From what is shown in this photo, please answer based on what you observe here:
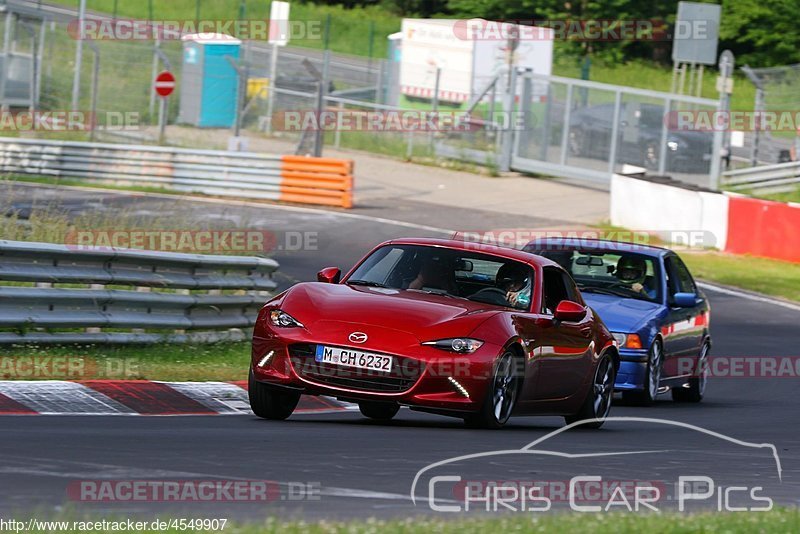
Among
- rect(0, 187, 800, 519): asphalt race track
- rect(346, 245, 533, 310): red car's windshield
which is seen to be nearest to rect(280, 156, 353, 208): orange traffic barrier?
rect(0, 187, 800, 519): asphalt race track

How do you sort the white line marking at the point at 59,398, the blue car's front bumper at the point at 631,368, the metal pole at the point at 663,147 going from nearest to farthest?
the white line marking at the point at 59,398, the blue car's front bumper at the point at 631,368, the metal pole at the point at 663,147

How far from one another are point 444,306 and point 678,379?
5.22 metres

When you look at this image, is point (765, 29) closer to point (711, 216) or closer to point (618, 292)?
point (711, 216)

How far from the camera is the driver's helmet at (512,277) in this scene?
10281 mm

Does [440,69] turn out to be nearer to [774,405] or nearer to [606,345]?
[774,405]

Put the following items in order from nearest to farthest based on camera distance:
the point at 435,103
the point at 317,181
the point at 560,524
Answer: the point at 560,524, the point at 317,181, the point at 435,103

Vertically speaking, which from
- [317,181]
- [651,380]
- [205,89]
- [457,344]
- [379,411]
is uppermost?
[205,89]

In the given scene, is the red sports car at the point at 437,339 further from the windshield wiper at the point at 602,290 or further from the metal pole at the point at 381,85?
the metal pole at the point at 381,85

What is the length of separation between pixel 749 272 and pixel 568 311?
16.3m

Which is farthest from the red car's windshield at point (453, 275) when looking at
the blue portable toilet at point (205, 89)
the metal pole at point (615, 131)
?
the blue portable toilet at point (205, 89)

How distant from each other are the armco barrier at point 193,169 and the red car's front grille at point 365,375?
21.5 m

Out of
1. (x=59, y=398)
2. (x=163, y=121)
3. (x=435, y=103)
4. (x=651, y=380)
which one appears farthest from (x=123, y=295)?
(x=435, y=103)

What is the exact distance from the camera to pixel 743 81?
56594 millimetres

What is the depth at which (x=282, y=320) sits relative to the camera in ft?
30.8
